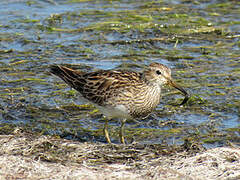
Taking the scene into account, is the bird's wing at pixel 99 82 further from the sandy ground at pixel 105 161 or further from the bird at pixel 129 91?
the sandy ground at pixel 105 161

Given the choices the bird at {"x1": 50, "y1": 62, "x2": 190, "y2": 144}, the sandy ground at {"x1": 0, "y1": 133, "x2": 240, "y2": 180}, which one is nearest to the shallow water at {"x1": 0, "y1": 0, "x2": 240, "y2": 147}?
the bird at {"x1": 50, "y1": 62, "x2": 190, "y2": 144}

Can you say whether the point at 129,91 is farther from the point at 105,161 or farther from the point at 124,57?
the point at 124,57

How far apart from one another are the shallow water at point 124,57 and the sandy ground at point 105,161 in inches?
41.9

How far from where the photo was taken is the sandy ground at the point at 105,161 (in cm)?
713


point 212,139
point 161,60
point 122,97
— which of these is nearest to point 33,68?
point 161,60

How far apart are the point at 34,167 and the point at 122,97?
2.03 meters

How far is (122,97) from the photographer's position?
8.62 m

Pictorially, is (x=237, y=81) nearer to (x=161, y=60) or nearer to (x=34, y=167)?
(x=161, y=60)

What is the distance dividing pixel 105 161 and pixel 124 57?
15.7ft

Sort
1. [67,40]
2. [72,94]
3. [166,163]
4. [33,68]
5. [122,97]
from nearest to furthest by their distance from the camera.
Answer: [166,163] < [122,97] < [72,94] < [33,68] < [67,40]

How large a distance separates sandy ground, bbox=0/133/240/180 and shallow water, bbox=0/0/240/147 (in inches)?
41.9

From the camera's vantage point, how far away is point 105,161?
7.69m

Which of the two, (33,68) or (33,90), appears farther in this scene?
(33,68)

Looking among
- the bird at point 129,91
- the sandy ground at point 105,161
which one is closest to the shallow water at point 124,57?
the bird at point 129,91
